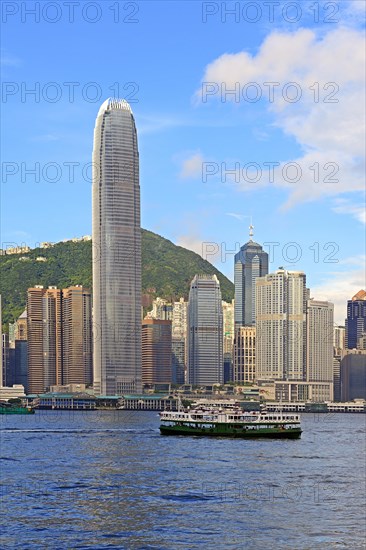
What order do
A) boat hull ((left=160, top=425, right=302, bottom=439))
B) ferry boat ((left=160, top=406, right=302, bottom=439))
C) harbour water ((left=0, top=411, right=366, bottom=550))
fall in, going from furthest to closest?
ferry boat ((left=160, top=406, right=302, bottom=439)) < boat hull ((left=160, top=425, right=302, bottom=439)) < harbour water ((left=0, top=411, right=366, bottom=550))

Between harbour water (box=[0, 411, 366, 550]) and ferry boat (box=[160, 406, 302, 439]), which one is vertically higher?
harbour water (box=[0, 411, 366, 550])

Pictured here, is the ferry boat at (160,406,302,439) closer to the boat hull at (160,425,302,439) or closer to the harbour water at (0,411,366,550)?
the boat hull at (160,425,302,439)

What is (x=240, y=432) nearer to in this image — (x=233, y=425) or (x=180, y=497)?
(x=233, y=425)

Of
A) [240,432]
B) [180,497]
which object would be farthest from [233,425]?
[180,497]

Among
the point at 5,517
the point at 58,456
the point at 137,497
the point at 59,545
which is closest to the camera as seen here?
the point at 59,545

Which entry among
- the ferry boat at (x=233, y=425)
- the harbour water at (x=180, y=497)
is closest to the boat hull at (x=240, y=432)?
the ferry boat at (x=233, y=425)

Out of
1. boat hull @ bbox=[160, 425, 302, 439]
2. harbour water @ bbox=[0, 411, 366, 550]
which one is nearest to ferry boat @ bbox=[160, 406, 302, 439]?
boat hull @ bbox=[160, 425, 302, 439]

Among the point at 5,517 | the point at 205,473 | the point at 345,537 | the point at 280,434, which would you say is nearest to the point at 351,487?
the point at 205,473

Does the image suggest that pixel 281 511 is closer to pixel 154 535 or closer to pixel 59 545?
pixel 154 535
